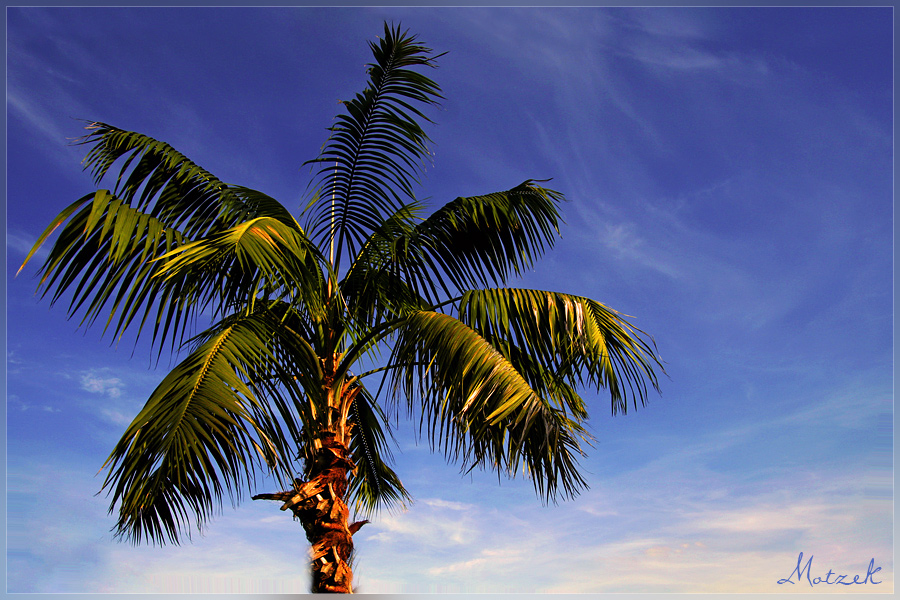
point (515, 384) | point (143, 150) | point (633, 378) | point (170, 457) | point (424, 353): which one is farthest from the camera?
point (143, 150)

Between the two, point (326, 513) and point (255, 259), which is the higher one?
point (255, 259)

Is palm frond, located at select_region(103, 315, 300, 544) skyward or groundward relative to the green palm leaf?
groundward

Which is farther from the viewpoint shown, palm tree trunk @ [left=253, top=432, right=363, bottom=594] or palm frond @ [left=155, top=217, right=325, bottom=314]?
palm tree trunk @ [left=253, top=432, right=363, bottom=594]

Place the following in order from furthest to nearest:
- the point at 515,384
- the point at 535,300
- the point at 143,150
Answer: the point at 143,150
the point at 535,300
the point at 515,384

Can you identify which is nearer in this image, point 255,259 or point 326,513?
point 255,259

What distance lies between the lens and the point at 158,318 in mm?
4770

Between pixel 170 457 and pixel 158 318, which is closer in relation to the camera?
pixel 170 457

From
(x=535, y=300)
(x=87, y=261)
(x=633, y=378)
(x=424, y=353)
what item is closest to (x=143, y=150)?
(x=87, y=261)

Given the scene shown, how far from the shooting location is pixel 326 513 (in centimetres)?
516

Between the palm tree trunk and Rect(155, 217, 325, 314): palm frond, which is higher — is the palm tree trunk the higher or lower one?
the lower one

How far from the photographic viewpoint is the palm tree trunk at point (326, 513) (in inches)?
201

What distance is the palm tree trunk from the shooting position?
5.09 metres

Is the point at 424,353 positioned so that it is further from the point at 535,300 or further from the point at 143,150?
the point at 143,150

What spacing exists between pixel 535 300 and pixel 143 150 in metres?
3.79
